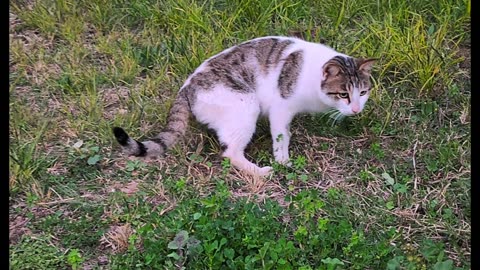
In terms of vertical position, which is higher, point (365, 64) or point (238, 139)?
point (365, 64)

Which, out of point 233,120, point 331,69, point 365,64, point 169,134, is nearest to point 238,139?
point 233,120

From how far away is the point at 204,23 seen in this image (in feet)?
14.5

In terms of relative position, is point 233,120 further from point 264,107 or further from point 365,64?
point 365,64

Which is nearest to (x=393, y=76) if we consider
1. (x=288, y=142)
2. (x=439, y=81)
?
(x=439, y=81)

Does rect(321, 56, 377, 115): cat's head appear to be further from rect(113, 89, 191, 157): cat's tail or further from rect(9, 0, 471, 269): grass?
rect(113, 89, 191, 157): cat's tail

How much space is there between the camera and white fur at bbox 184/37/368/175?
351 cm

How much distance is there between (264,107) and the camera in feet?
12.1

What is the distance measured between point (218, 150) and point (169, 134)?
30cm

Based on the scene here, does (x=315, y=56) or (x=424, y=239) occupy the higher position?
(x=315, y=56)

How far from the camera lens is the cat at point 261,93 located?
3492 mm

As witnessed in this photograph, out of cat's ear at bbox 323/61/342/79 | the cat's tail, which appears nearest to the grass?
the cat's tail

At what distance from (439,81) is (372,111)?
55 centimetres

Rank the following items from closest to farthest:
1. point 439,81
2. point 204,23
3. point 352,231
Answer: point 352,231
point 439,81
point 204,23
